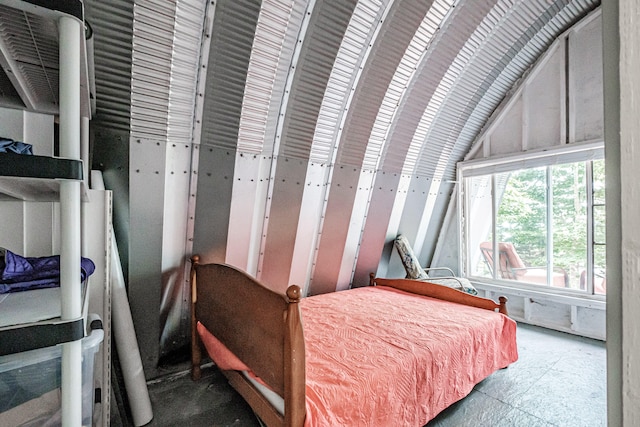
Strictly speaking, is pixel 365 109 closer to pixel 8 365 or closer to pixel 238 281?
pixel 238 281

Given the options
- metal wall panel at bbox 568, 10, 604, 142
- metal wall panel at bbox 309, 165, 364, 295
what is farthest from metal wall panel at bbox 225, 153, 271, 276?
metal wall panel at bbox 568, 10, 604, 142

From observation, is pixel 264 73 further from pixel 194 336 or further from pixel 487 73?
pixel 487 73

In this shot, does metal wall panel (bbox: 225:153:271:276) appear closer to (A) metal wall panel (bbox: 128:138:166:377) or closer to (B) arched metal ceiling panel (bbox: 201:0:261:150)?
(B) arched metal ceiling panel (bbox: 201:0:261:150)

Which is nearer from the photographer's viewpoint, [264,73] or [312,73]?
[264,73]

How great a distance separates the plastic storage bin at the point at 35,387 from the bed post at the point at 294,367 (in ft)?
2.33

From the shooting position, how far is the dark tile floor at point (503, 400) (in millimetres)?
1876

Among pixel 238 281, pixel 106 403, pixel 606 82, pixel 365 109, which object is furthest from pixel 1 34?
pixel 365 109

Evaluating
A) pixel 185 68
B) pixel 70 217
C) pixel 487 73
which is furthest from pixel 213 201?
pixel 487 73

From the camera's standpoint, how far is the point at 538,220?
12.1 ft

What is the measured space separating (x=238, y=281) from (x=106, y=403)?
98 centimetres

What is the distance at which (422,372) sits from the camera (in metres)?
1.71

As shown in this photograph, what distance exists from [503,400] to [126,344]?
103 inches

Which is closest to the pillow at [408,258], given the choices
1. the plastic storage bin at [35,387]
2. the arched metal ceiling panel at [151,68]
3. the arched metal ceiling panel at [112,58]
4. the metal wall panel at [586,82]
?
the metal wall panel at [586,82]

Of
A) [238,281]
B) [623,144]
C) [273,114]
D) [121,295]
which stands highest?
[273,114]
